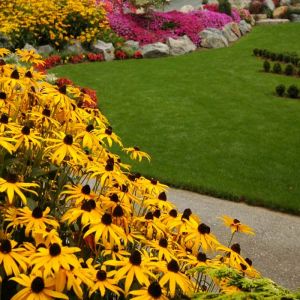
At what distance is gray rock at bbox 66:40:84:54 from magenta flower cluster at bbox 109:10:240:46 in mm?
2787

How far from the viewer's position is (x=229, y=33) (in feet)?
77.4

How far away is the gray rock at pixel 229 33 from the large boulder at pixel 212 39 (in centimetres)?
69

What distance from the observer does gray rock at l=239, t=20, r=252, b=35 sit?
25125 mm

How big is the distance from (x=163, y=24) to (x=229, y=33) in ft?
10.7

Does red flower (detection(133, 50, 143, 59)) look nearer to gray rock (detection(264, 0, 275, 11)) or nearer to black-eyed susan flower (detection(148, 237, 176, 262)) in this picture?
gray rock (detection(264, 0, 275, 11))

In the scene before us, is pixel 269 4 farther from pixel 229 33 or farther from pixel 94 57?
pixel 94 57

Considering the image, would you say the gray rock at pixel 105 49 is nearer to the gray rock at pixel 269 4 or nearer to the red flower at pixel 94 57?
the red flower at pixel 94 57

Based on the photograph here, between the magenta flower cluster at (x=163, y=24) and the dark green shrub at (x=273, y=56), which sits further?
the magenta flower cluster at (x=163, y=24)

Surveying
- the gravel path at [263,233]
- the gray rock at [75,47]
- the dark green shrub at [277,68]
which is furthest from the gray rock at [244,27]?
the gravel path at [263,233]

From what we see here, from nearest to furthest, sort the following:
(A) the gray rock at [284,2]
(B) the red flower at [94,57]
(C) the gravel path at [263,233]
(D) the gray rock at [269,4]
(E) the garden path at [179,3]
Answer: (C) the gravel path at [263,233] → (B) the red flower at [94,57] → (D) the gray rock at [269,4] → (A) the gray rock at [284,2] → (E) the garden path at [179,3]

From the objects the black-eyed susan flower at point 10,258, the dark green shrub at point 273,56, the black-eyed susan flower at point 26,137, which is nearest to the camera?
the black-eyed susan flower at point 10,258

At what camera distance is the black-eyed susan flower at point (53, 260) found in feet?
7.05

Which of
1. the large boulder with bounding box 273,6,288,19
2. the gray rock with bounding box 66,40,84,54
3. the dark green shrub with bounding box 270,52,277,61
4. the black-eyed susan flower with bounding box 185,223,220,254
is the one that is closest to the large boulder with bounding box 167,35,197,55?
the dark green shrub with bounding box 270,52,277,61

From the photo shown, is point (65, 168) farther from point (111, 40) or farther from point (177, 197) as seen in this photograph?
point (111, 40)
